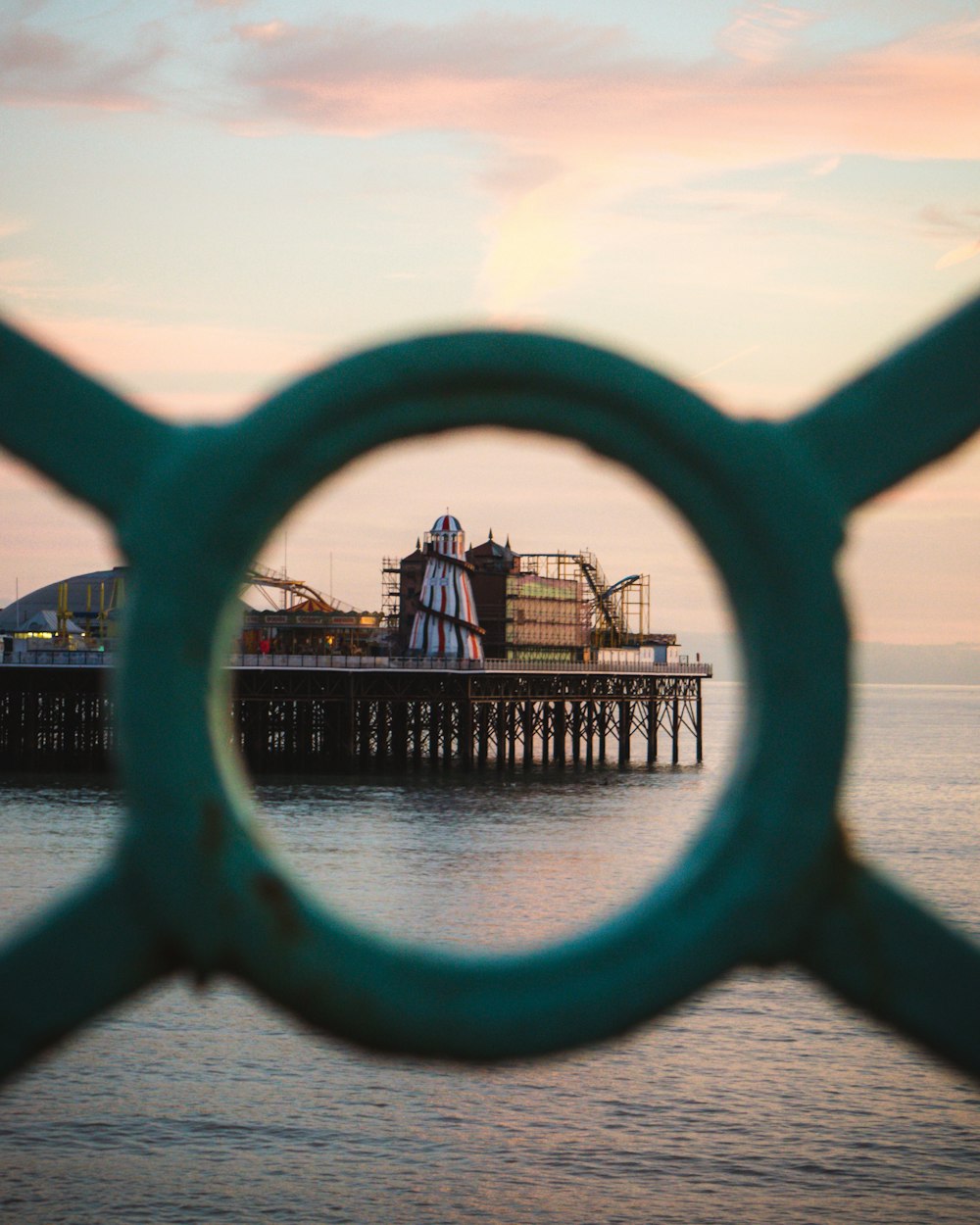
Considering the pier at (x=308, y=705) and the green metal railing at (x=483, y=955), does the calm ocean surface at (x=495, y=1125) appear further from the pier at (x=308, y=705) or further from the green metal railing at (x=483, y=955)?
the pier at (x=308, y=705)

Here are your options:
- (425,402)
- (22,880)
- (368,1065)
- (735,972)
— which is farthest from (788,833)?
(22,880)

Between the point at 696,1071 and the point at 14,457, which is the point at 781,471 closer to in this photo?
the point at 14,457

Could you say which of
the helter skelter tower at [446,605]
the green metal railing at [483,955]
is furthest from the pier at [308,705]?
the green metal railing at [483,955]

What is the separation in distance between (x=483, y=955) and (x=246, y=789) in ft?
1.28

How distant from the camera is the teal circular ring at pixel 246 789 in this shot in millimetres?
1953

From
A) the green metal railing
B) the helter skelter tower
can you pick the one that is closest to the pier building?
the helter skelter tower

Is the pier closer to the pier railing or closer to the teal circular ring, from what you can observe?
the pier railing

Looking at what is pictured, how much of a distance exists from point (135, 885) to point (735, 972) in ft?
2.66

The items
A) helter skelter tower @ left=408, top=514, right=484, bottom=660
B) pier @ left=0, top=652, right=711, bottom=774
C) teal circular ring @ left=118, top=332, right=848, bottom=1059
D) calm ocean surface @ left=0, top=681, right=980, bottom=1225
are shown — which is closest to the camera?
teal circular ring @ left=118, top=332, right=848, bottom=1059

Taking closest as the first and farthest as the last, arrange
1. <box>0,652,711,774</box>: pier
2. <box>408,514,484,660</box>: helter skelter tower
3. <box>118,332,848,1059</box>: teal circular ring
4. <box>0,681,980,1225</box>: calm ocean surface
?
<box>118,332,848,1059</box>: teal circular ring, <box>0,681,980,1225</box>: calm ocean surface, <box>0,652,711,774</box>: pier, <box>408,514,484,660</box>: helter skelter tower

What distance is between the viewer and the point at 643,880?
24.1 m

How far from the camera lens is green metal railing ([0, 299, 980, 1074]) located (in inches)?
77.0

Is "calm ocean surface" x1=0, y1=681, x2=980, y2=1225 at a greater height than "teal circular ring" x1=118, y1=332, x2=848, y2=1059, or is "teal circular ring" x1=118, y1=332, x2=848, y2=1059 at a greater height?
"teal circular ring" x1=118, y1=332, x2=848, y2=1059

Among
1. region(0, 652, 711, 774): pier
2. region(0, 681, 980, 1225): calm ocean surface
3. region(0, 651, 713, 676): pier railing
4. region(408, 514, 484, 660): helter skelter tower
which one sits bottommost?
region(0, 681, 980, 1225): calm ocean surface
